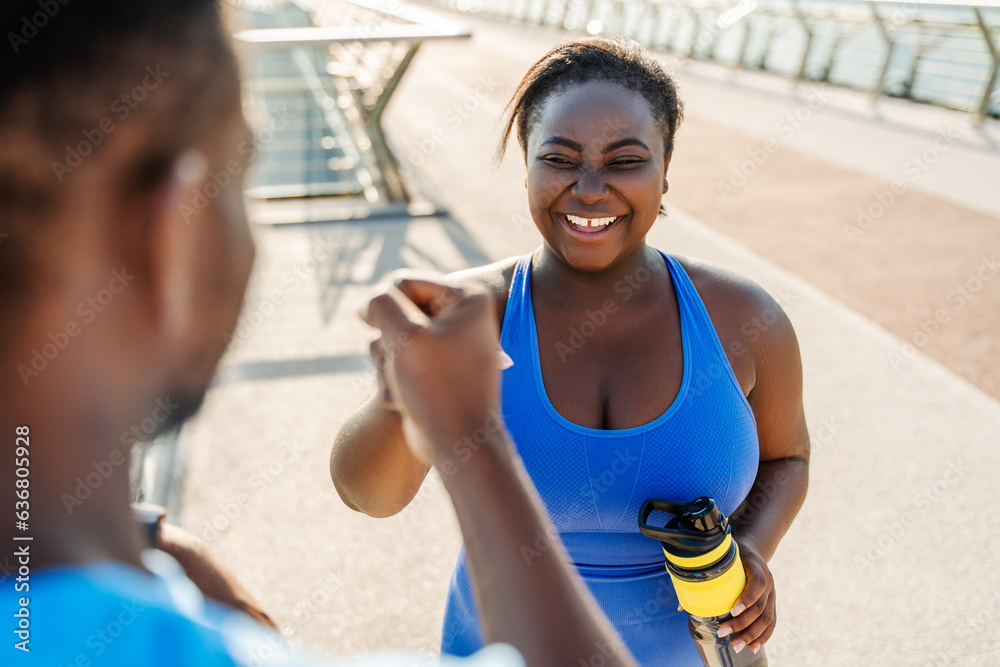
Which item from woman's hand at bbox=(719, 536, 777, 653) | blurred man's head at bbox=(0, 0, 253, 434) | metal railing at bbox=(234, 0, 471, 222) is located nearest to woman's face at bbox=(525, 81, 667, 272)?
woman's hand at bbox=(719, 536, 777, 653)

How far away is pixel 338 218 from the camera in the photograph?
6699 millimetres

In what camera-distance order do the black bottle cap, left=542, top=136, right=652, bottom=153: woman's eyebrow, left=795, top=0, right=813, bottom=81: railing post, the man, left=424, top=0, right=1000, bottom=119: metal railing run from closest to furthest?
the man < the black bottle cap < left=542, top=136, right=652, bottom=153: woman's eyebrow < left=424, top=0, right=1000, bottom=119: metal railing < left=795, top=0, right=813, bottom=81: railing post

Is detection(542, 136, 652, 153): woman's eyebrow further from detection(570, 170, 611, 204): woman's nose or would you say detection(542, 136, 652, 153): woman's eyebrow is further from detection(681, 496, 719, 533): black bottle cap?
detection(681, 496, 719, 533): black bottle cap

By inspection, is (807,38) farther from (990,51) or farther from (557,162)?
(557,162)

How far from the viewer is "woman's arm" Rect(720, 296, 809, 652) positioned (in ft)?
5.71

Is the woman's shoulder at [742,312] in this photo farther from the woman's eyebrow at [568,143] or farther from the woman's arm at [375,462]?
the woman's arm at [375,462]

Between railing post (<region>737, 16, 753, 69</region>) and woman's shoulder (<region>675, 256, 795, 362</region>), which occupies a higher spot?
woman's shoulder (<region>675, 256, 795, 362</region>)

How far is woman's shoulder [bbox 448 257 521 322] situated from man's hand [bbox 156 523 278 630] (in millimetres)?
793

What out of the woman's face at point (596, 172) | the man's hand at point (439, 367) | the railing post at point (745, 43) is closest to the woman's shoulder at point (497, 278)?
the woman's face at point (596, 172)

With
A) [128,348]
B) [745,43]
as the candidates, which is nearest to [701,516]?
[128,348]

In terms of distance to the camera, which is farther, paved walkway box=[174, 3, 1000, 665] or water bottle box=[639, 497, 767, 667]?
paved walkway box=[174, 3, 1000, 665]

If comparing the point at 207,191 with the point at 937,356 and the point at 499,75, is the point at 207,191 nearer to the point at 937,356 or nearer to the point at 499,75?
the point at 937,356

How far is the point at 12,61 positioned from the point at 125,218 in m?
0.13

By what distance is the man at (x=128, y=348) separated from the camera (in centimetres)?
56
